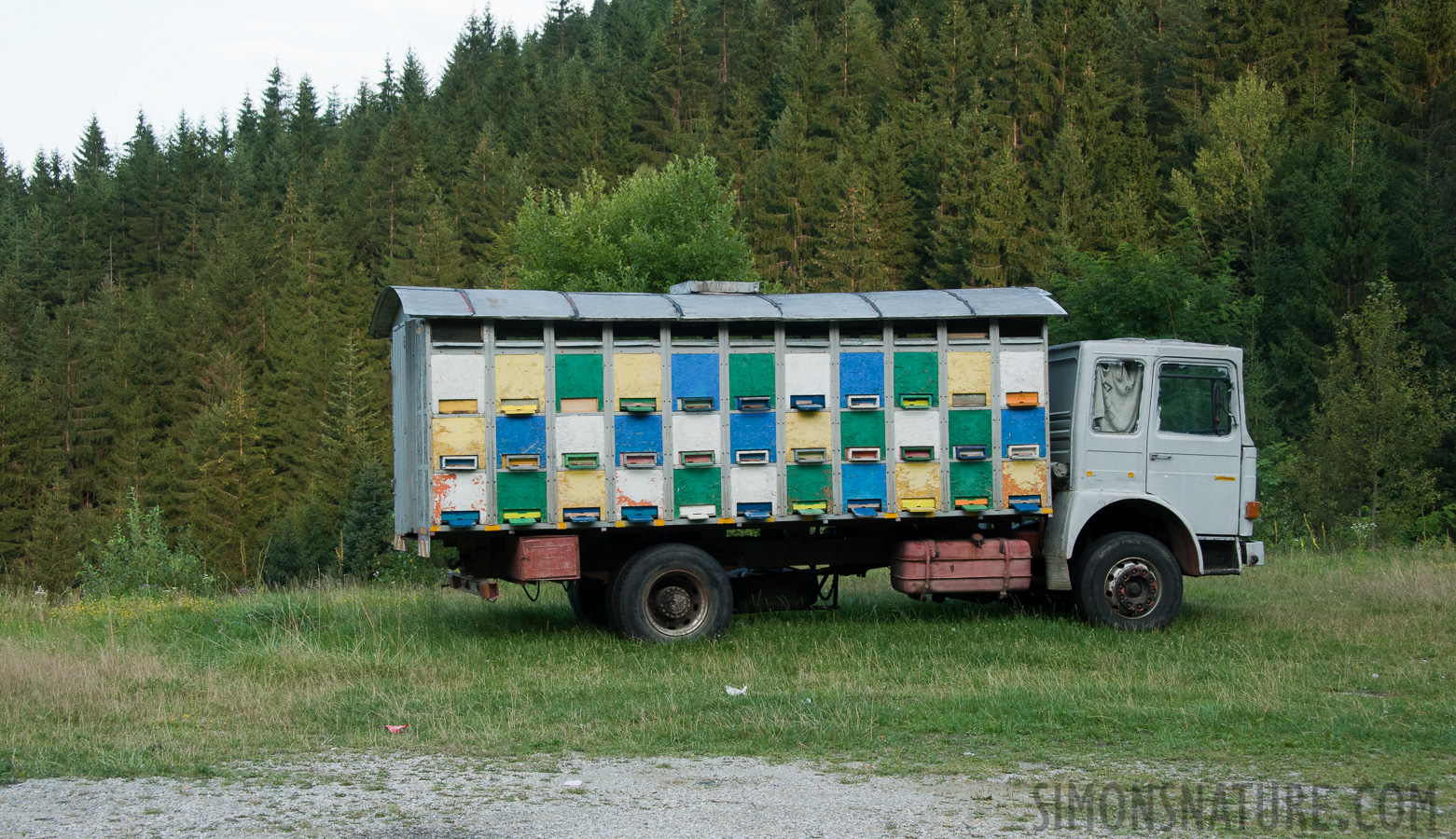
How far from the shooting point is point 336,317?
7188 cm

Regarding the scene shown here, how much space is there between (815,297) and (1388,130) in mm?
42561

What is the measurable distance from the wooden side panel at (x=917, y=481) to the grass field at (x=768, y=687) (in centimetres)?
135

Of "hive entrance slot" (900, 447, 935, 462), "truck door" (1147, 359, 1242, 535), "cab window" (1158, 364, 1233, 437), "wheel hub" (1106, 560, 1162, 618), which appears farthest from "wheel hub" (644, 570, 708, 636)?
"cab window" (1158, 364, 1233, 437)

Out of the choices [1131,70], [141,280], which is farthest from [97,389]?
[1131,70]

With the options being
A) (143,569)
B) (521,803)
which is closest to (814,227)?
(143,569)

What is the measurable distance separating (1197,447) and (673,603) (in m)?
5.38

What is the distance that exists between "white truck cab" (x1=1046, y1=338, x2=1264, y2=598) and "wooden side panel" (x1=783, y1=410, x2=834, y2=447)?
240 centimetres

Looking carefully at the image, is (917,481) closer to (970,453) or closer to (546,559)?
(970,453)

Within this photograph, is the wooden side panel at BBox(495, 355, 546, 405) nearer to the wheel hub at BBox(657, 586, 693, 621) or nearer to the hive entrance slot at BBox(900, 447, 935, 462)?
the wheel hub at BBox(657, 586, 693, 621)

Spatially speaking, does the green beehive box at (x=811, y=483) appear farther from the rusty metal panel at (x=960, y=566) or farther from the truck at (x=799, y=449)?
the rusty metal panel at (x=960, y=566)

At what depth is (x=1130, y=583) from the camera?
39.7 feet

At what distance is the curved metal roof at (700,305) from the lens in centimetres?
1088

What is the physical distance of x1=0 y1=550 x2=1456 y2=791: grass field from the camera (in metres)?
7.21

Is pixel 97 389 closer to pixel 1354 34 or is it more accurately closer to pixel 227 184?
pixel 227 184
